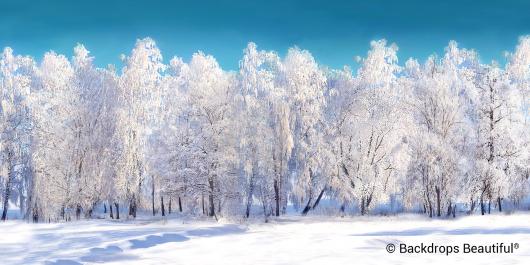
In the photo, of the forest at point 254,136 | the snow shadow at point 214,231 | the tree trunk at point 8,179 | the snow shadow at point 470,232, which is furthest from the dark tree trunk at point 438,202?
the tree trunk at point 8,179

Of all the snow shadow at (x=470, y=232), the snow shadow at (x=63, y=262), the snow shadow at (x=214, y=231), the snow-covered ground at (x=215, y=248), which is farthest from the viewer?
the snow shadow at (x=470, y=232)

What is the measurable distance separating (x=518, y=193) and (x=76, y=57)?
30434 millimetres

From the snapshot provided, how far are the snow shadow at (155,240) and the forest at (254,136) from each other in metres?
13.2

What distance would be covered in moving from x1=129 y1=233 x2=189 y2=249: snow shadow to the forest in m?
13.2

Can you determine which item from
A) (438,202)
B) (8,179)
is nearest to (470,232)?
(438,202)

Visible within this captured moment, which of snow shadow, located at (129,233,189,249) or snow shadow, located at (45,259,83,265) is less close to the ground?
snow shadow, located at (45,259,83,265)

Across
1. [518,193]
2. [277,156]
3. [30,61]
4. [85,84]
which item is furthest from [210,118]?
[518,193]

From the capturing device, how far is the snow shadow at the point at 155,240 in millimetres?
15327

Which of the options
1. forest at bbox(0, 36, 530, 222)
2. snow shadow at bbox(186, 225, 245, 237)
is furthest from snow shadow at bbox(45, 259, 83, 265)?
forest at bbox(0, 36, 530, 222)

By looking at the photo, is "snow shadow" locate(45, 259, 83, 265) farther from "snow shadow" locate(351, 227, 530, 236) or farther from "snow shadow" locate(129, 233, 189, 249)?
"snow shadow" locate(351, 227, 530, 236)

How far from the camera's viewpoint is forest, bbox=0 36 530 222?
3105 cm

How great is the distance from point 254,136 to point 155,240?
55.7 feet

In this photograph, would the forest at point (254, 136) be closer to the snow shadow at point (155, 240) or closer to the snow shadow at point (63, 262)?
the snow shadow at point (155, 240)

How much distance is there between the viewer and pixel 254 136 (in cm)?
3275
